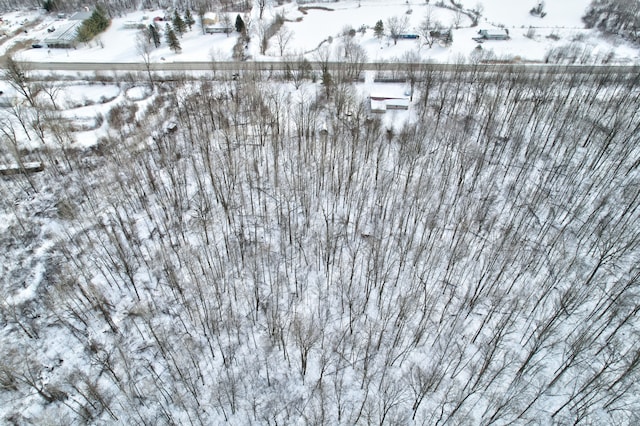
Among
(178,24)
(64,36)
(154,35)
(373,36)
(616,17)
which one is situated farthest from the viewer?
(616,17)

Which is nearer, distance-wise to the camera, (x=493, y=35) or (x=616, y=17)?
(x=493, y=35)

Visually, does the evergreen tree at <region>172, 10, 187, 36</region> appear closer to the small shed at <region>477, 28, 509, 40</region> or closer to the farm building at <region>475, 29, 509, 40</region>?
the farm building at <region>475, 29, 509, 40</region>

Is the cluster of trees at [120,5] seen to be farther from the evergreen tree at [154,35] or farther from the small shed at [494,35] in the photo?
the small shed at [494,35]

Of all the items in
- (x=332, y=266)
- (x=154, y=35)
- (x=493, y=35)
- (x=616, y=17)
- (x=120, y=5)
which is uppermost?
(x=616, y=17)

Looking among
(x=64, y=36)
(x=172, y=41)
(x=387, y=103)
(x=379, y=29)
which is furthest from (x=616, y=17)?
(x=64, y=36)

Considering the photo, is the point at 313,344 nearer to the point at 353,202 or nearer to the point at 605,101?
the point at 353,202

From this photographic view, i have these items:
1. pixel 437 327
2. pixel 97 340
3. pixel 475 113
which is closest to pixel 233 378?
pixel 97 340

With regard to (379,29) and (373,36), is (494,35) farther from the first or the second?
(373,36)
